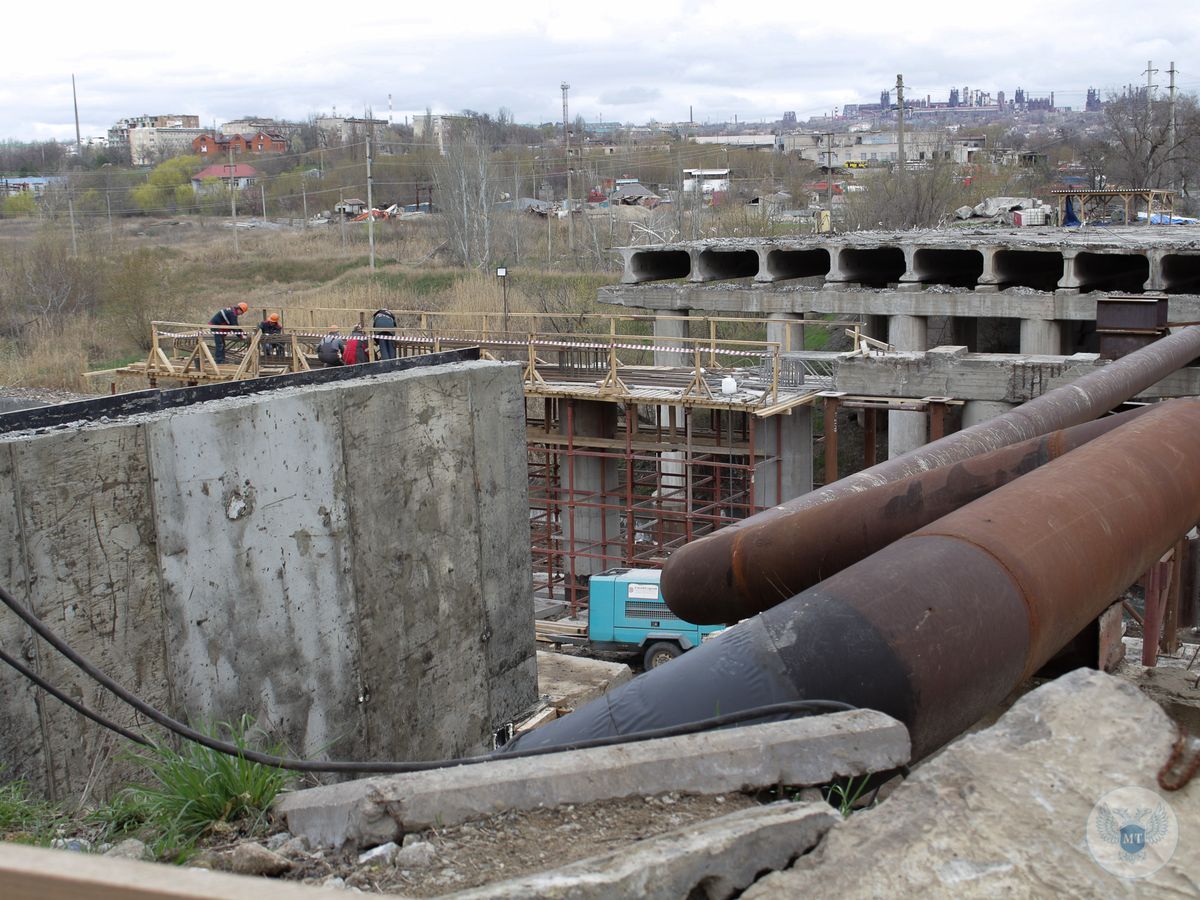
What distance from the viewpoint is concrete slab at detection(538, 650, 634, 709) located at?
919 centimetres

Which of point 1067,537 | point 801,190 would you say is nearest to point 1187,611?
point 1067,537

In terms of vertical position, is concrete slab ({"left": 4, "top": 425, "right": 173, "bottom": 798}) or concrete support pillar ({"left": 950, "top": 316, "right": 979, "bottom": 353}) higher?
concrete slab ({"left": 4, "top": 425, "right": 173, "bottom": 798})

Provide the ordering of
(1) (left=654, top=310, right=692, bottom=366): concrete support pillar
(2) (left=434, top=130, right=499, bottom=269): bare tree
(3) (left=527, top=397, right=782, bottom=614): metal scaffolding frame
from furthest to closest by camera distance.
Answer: (2) (left=434, top=130, right=499, bottom=269): bare tree < (1) (left=654, top=310, right=692, bottom=366): concrete support pillar < (3) (left=527, top=397, right=782, bottom=614): metal scaffolding frame

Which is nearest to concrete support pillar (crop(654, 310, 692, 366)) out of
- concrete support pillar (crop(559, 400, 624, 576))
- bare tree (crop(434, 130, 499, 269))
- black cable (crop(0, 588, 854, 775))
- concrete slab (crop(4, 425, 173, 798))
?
concrete support pillar (crop(559, 400, 624, 576))

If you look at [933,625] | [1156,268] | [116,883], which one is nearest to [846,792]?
[933,625]

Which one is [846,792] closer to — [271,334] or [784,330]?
[271,334]

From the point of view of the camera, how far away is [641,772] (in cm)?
341

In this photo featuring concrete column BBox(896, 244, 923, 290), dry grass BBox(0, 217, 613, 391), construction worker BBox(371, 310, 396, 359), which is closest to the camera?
construction worker BBox(371, 310, 396, 359)

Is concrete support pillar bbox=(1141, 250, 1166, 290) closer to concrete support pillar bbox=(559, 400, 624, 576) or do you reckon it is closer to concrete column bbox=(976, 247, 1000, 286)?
concrete column bbox=(976, 247, 1000, 286)

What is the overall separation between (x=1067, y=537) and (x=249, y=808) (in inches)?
114

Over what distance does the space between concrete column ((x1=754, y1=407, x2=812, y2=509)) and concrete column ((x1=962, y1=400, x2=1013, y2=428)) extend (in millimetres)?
2781

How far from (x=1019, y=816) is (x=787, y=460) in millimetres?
18725

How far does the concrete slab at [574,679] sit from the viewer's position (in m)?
9.19

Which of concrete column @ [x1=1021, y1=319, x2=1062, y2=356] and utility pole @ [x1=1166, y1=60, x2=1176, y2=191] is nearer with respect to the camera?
concrete column @ [x1=1021, y1=319, x2=1062, y2=356]
